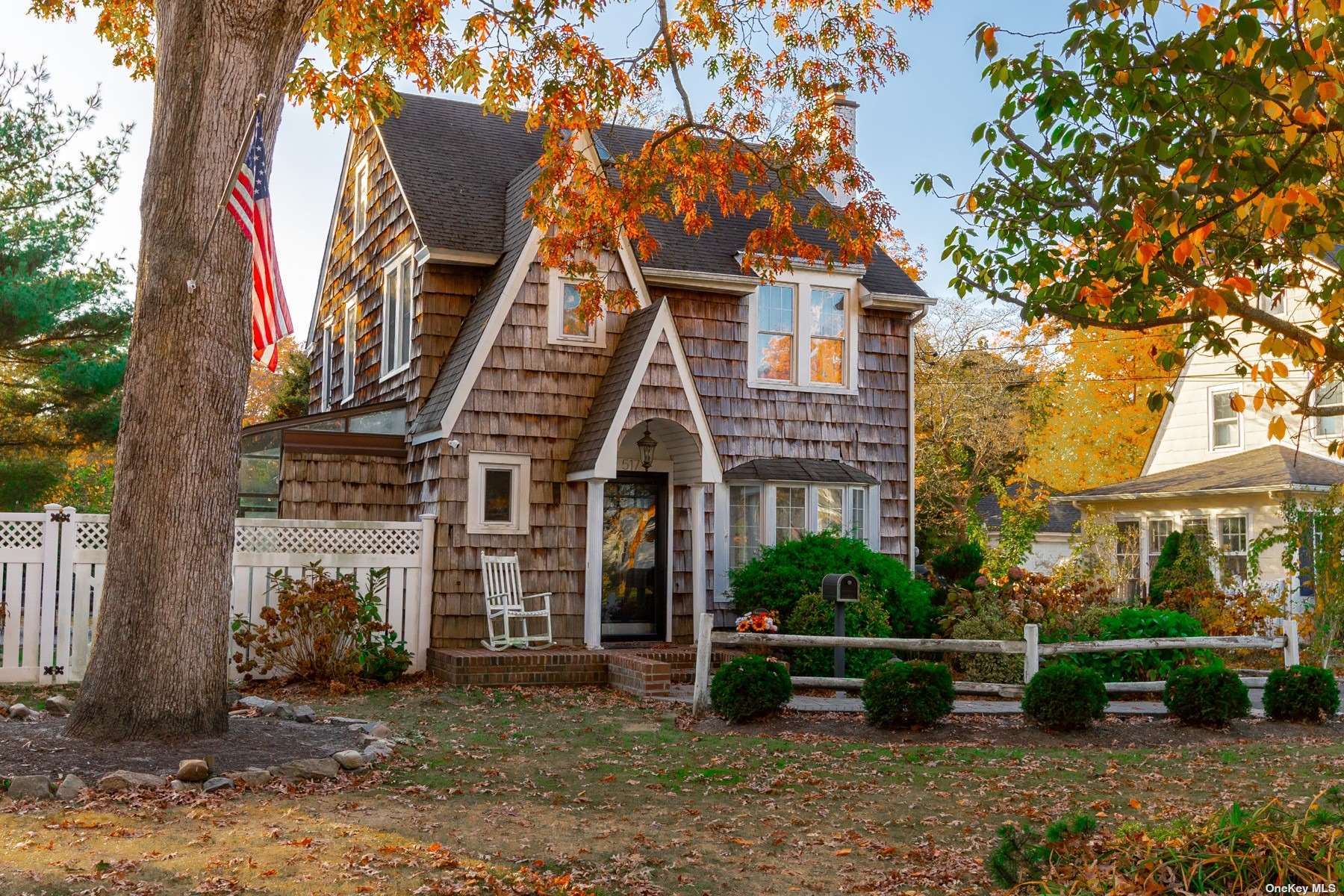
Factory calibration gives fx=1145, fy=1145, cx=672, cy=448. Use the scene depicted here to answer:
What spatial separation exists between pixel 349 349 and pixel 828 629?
33.9 ft

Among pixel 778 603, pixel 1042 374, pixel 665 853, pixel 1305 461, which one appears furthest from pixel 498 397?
pixel 1042 374

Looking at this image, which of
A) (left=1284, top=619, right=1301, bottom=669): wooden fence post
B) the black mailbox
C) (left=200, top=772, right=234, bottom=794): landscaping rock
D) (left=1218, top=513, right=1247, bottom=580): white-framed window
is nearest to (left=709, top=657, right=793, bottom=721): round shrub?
the black mailbox

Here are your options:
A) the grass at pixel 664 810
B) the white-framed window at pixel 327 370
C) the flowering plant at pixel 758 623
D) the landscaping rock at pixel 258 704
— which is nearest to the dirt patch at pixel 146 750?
the grass at pixel 664 810

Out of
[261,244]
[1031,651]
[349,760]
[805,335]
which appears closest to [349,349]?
[805,335]

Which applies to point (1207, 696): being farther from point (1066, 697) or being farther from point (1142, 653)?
point (1142, 653)

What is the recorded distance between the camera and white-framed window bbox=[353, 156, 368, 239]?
19.3 meters

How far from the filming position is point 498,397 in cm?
1467

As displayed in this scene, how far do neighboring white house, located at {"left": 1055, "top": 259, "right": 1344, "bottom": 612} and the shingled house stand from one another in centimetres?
661

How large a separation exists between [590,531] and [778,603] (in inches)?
104

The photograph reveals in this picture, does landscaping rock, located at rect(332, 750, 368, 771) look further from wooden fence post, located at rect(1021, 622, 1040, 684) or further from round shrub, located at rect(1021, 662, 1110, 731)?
wooden fence post, located at rect(1021, 622, 1040, 684)

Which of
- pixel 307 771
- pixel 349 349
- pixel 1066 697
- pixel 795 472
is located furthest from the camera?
pixel 349 349

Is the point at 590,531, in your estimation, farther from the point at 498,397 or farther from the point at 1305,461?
the point at 1305,461

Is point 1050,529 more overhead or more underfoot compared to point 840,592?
more overhead

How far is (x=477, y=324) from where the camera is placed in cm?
1518
